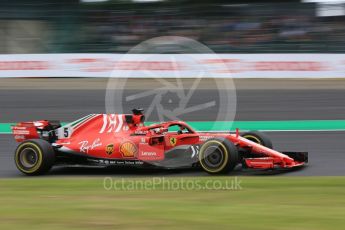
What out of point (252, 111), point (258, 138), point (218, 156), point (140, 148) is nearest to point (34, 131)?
point (140, 148)

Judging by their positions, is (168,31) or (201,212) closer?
(201,212)

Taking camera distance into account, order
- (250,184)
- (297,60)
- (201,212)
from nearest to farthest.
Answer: (201,212) → (250,184) → (297,60)

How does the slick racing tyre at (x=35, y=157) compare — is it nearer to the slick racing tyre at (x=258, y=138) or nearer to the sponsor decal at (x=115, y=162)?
the sponsor decal at (x=115, y=162)

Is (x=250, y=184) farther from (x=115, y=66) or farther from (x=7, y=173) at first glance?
(x=115, y=66)

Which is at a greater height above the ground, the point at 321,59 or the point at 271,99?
the point at 321,59

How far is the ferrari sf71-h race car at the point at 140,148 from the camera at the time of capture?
356 inches

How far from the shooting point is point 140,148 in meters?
9.43

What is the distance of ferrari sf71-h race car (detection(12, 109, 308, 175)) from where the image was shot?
903 centimetres

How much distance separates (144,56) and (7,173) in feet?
44.9

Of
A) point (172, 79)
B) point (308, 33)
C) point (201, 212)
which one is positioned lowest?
point (201, 212)

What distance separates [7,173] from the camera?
1009 centimetres

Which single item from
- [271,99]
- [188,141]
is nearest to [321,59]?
[271,99]

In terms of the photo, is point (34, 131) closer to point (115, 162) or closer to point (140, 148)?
point (115, 162)

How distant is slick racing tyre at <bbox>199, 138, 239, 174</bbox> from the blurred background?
14.8m
